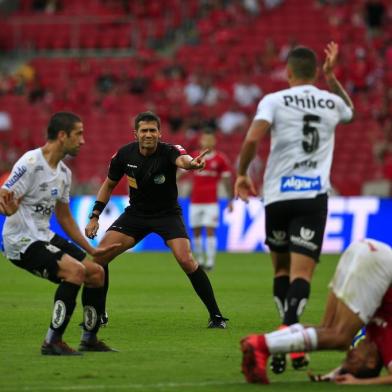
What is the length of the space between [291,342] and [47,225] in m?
2.75

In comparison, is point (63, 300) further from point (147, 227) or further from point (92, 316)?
point (147, 227)

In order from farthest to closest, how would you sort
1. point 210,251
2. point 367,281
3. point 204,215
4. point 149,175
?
point 204,215, point 210,251, point 149,175, point 367,281

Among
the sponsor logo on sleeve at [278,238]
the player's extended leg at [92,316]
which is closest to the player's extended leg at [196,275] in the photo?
the player's extended leg at [92,316]

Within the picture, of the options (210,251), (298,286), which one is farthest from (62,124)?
(210,251)

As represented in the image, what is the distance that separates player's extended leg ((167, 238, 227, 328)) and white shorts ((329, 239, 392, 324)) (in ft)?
12.5

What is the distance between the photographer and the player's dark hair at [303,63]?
8750 millimetres

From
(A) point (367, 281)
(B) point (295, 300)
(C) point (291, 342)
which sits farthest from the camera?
(B) point (295, 300)

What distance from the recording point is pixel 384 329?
7.99 metres

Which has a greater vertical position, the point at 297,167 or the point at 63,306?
the point at 297,167

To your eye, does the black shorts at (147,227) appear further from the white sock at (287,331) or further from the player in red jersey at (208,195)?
the player in red jersey at (208,195)

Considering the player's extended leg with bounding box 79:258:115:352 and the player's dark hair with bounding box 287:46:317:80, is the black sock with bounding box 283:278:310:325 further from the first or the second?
the player's extended leg with bounding box 79:258:115:352

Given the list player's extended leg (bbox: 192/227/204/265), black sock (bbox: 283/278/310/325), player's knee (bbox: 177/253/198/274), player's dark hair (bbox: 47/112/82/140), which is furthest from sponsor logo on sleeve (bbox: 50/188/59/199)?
player's extended leg (bbox: 192/227/204/265)

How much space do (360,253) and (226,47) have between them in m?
26.5

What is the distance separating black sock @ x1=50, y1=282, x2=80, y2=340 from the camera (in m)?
9.16
